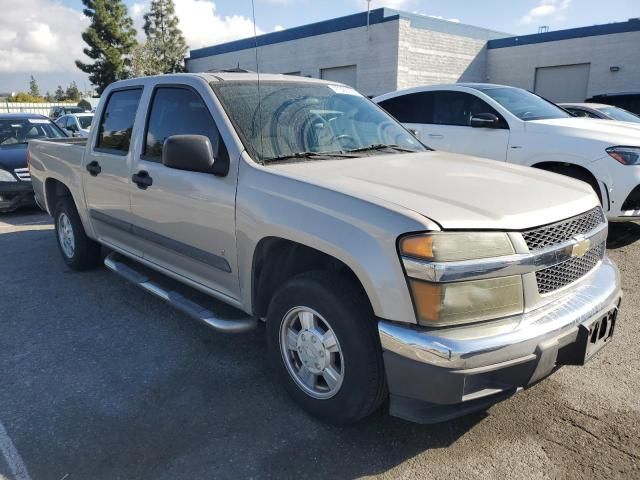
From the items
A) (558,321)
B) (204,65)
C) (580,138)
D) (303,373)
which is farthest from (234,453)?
(204,65)

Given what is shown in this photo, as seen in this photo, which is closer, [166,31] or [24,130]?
[24,130]

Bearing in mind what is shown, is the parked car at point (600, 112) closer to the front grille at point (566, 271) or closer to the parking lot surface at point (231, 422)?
the parking lot surface at point (231, 422)

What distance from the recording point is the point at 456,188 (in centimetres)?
268

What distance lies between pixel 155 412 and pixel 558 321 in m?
2.20

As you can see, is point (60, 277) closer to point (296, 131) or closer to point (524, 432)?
point (296, 131)

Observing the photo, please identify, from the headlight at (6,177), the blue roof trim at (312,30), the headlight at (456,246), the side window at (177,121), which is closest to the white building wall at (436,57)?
the blue roof trim at (312,30)

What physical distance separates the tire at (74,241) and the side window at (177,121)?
6.12ft

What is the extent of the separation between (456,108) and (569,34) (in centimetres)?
1925

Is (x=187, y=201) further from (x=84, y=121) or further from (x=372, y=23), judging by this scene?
(x=372, y=23)

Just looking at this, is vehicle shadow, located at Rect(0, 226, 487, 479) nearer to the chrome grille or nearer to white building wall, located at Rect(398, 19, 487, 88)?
the chrome grille

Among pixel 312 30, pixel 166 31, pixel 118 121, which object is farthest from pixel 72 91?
pixel 118 121

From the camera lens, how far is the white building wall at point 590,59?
832 inches

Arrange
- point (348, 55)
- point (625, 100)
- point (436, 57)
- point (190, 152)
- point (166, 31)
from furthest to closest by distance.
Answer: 1. point (166, 31)
2. point (348, 55)
3. point (436, 57)
4. point (625, 100)
5. point (190, 152)

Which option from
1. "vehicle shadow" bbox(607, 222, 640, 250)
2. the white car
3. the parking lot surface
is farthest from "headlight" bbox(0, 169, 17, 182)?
"vehicle shadow" bbox(607, 222, 640, 250)
